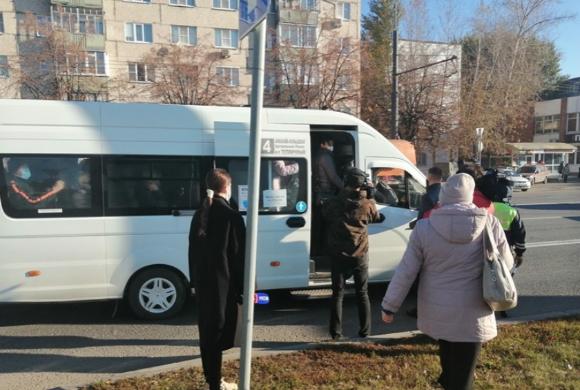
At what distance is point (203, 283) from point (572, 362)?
330cm

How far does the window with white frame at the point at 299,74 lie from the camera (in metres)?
28.0

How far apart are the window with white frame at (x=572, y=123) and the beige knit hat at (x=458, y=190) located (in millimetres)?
61717

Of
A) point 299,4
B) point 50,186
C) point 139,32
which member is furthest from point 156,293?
point 139,32

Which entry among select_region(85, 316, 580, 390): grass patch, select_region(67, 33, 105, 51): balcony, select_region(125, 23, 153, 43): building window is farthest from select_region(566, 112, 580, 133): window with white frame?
select_region(85, 316, 580, 390): grass patch

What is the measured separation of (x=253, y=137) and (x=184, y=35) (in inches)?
1572

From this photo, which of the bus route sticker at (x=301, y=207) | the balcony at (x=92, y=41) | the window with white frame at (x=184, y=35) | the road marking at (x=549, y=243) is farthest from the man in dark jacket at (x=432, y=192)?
the window with white frame at (x=184, y=35)

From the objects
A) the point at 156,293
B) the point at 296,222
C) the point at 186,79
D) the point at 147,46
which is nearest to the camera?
the point at 156,293

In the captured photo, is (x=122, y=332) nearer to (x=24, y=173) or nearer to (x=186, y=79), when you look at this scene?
(x=24, y=173)

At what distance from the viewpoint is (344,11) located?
43469 mm

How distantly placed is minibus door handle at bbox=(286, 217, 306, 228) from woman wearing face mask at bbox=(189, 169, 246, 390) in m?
2.29

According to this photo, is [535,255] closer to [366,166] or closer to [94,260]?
[366,166]

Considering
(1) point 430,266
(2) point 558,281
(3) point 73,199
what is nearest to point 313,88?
(2) point 558,281

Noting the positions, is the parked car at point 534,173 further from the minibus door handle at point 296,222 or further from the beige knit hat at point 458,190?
the beige knit hat at point 458,190

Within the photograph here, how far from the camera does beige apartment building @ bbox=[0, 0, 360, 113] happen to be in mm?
29031
